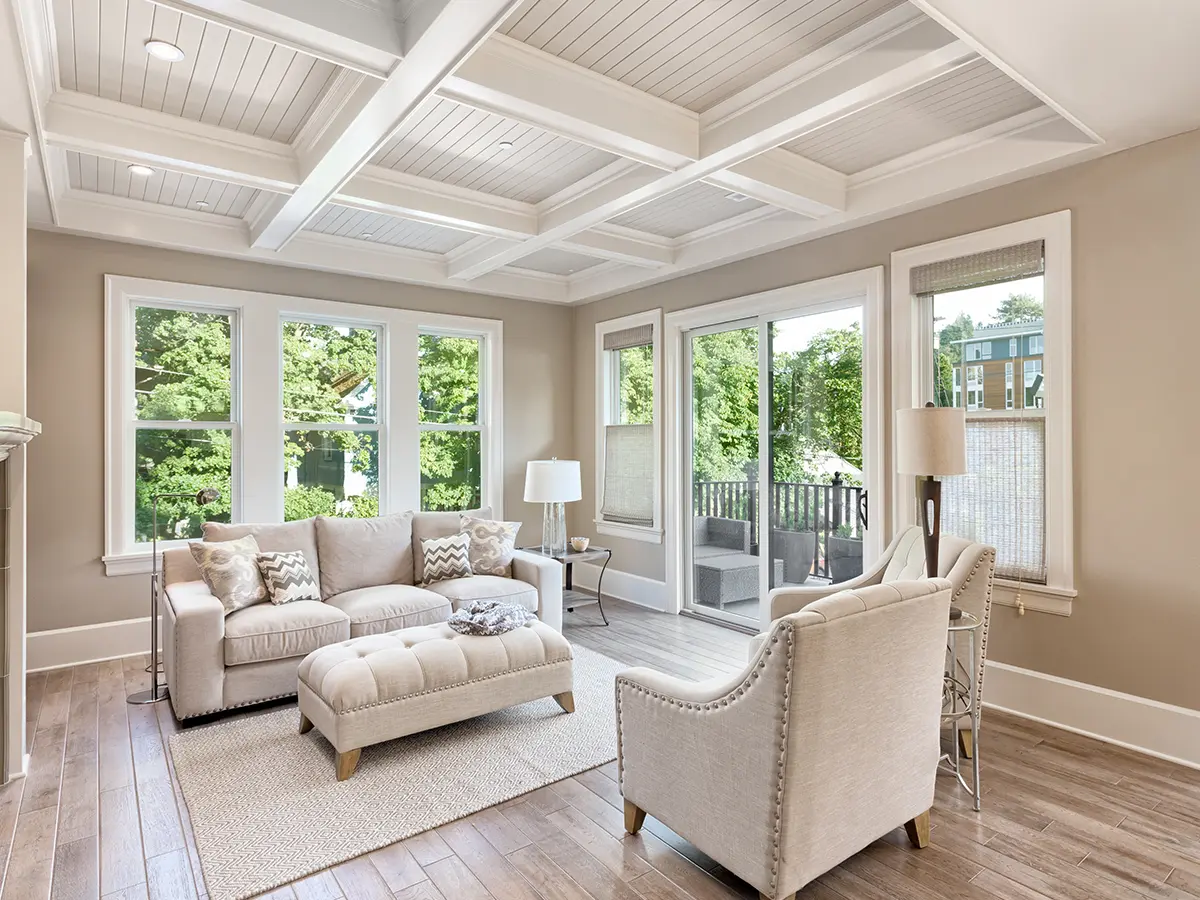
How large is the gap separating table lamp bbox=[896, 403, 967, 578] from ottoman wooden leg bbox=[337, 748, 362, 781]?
248 centimetres

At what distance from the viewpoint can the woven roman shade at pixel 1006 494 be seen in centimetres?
344

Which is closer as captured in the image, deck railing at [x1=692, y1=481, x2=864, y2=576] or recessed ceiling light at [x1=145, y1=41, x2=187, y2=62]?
recessed ceiling light at [x1=145, y1=41, x2=187, y2=62]

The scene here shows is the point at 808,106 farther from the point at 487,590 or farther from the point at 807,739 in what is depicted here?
the point at 487,590

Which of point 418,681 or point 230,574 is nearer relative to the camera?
point 418,681

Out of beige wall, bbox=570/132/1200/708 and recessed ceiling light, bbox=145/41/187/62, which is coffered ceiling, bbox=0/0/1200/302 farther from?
beige wall, bbox=570/132/1200/708

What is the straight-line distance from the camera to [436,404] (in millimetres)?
5863

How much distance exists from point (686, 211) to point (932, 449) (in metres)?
2.42

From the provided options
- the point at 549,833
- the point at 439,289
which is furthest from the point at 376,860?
the point at 439,289

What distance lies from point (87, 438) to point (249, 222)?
5.61ft

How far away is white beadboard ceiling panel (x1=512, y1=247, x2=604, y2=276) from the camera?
18.0 ft

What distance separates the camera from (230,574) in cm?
361

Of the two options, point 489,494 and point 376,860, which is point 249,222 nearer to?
point 489,494

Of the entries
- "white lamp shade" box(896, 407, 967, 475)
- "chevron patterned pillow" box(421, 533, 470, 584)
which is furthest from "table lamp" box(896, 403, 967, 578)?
"chevron patterned pillow" box(421, 533, 470, 584)

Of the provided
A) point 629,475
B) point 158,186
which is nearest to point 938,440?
point 629,475
